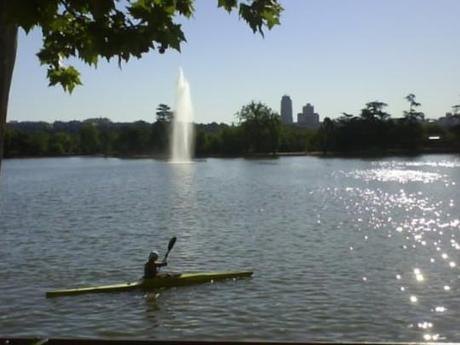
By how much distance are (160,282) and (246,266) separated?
13.3ft

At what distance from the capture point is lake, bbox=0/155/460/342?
15.0 m

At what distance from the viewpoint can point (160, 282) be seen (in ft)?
60.6

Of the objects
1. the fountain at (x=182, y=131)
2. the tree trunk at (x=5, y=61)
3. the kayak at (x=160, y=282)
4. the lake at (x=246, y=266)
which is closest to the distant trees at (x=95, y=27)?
the tree trunk at (x=5, y=61)

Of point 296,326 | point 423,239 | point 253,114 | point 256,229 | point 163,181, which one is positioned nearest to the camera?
point 296,326

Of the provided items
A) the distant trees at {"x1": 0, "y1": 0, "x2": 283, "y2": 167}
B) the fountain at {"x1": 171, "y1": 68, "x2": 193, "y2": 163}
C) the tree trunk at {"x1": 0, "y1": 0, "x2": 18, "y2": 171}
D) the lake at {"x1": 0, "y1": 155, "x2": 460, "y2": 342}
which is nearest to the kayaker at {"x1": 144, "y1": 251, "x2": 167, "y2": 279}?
the lake at {"x1": 0, "y1": 155, "x2": 460, "y2": 342}

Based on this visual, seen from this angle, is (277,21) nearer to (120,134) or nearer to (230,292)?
(230,292)

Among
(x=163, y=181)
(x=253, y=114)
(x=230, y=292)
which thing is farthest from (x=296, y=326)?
(x=253, y=114)

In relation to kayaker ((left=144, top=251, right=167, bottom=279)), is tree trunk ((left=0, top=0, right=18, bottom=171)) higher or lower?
higher

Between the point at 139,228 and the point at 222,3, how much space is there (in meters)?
26.8

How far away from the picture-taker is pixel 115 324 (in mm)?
15336

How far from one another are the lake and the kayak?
0.28 meters

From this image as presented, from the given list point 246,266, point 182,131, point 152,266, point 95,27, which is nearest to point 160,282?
point 152,266

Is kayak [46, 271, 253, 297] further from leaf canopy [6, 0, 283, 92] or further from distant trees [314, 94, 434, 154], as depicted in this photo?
distant trees [314, 94, 434, 154]

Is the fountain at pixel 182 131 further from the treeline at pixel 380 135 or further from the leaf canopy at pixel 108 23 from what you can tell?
the leaf canopy at pixel 108 23
